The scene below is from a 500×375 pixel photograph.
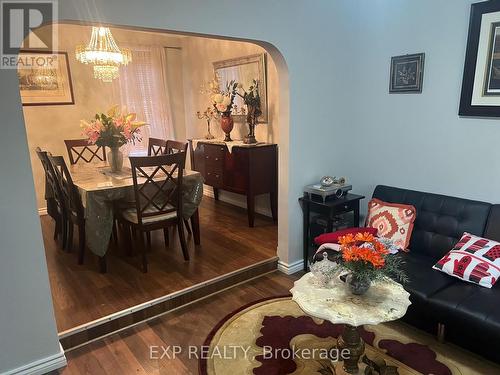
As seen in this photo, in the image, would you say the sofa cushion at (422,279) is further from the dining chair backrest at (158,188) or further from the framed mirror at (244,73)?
the framed mirror at (244,73)

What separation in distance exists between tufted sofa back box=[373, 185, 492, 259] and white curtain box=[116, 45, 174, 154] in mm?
3881

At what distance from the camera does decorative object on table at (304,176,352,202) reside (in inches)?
119

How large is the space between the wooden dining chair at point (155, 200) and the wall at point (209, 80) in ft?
5.00

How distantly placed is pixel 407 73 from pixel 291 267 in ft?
6.35

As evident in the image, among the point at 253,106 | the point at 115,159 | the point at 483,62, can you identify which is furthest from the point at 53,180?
the point at 483,62

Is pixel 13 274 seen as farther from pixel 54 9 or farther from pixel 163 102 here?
pixel 163 102

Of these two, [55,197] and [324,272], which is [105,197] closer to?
[55,197]

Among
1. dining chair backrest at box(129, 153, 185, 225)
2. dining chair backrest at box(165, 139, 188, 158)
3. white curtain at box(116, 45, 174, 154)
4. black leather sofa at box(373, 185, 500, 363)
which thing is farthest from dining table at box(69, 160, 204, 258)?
white curtain at box(116, 45, 174, 154)

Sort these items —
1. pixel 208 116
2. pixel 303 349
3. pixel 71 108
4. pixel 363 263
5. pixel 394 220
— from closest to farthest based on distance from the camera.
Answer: pixel 363 263 < pixel 303 349 < pixel 394 220 < pixel 71 108 < pixel 208 116

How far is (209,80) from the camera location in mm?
5129

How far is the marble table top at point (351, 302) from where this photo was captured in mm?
1632

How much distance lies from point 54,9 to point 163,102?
3.74 m

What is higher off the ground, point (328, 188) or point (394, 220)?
point (328, 188)

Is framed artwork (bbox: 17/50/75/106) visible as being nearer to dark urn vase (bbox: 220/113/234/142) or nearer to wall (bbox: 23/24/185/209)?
wall (bbox: 23/24/185/209)
